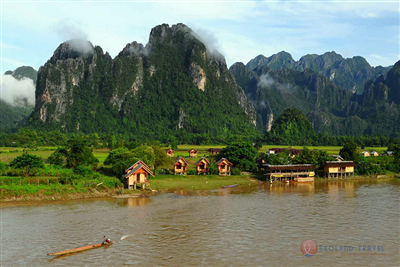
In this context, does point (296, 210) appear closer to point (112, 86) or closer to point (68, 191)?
point (68, 191)

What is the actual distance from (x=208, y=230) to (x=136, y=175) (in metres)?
18.2

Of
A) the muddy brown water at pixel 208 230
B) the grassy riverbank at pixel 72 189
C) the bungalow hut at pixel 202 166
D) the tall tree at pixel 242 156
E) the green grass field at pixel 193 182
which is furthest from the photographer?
the tall tree at pixel 242 156

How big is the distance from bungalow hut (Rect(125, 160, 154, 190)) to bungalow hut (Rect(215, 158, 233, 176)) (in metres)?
15.2

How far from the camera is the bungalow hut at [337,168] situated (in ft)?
193

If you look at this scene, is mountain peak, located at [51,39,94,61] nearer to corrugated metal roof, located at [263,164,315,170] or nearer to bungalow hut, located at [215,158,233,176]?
bungalow hut, located at [215,158,233,176]

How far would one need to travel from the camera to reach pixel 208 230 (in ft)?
88.0

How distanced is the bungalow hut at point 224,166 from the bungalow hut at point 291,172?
592cm

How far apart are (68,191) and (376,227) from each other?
2917 centimetres

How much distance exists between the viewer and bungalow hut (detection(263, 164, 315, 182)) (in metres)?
55.4

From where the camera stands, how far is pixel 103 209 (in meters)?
33.3
